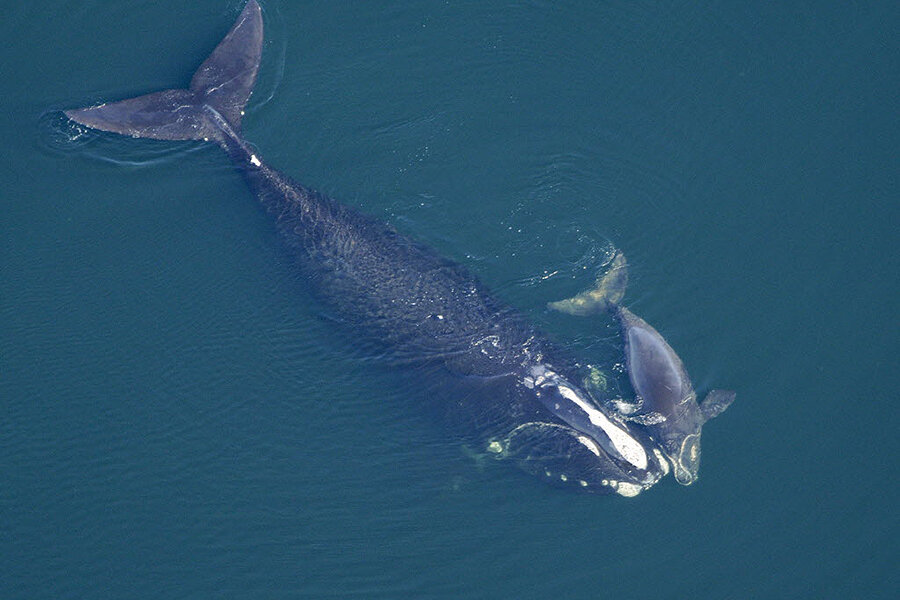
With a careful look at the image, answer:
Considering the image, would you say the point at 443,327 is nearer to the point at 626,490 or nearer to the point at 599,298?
the point at 599,298

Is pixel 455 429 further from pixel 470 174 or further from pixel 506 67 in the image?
pixel 506 67

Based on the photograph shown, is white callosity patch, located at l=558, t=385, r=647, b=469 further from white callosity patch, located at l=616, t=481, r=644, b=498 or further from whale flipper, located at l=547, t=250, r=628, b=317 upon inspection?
whale flipper, located at l=547, t=250, r=628, b=317

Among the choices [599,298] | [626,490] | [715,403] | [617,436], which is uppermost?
[599,298]

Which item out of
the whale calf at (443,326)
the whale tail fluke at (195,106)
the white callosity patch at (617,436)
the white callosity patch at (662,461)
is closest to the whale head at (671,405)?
the white callosity patch at (662,461)

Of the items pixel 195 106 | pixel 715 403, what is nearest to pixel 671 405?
pixel 715 403

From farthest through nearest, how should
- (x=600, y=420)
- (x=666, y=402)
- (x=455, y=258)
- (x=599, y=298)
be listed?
1. (x=455, y=258)
2. (x=599, y=298)
3. (x=666, y=402)
4. (x=600, y=420)

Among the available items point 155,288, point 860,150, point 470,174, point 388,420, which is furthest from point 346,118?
point 860,150
